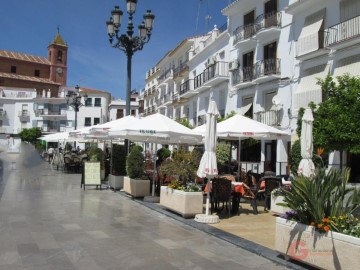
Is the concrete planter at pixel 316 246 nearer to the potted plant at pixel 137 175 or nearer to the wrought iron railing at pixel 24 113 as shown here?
the potted plant at pixel 137 175

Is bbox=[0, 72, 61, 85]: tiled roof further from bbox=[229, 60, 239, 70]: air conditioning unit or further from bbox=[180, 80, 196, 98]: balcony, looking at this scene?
bbox=[229, 60, 239, 70]: air conditioning unit

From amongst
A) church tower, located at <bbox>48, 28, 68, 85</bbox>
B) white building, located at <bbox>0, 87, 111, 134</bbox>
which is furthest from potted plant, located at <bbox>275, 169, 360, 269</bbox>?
church tower, located at <bbox>48, 28, 68, 85</bbox>

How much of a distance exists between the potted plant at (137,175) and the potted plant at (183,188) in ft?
6.82

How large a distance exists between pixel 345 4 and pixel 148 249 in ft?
53.8

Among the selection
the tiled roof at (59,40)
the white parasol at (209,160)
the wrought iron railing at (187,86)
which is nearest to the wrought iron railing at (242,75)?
the wrought iron railing at (187,86)

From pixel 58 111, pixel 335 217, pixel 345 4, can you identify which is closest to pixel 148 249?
pixel 335 217

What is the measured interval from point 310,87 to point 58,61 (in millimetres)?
78272

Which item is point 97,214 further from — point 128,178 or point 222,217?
point 128,178

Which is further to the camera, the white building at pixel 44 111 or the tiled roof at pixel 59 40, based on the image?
the tiled roof at pixel 59 40

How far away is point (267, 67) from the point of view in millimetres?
24219

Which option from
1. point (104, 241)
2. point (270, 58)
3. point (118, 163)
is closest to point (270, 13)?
point (270, 58)

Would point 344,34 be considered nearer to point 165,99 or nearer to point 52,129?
point 165,99

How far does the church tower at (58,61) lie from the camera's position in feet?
291

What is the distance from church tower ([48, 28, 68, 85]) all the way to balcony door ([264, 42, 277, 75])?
70863 mm
